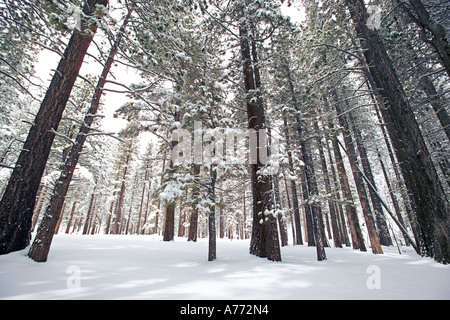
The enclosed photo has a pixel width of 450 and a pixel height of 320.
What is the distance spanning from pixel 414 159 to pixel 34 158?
10.3 meters

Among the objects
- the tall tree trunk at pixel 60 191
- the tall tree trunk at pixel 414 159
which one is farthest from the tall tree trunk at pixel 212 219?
the tall tree trunk at pixel 414 159

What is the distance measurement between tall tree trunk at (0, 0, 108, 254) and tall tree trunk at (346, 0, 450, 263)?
8093mm

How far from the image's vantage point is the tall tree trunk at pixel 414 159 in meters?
4.59

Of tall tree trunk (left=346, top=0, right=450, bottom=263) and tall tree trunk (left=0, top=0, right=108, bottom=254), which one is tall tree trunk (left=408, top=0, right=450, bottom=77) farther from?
tall tree trunk (left=0, top=0, right=108, bottom=254)

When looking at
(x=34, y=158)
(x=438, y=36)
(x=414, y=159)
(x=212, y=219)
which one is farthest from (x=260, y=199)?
(x=34, y=158)

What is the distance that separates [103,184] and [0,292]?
776 inches

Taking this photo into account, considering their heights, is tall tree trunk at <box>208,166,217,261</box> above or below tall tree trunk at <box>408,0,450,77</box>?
below

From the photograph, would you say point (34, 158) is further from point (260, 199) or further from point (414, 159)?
point (414, 159)

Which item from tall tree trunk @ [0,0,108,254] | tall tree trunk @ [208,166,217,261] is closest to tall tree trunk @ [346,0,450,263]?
tall tree trunk @ [208,166,217,261]

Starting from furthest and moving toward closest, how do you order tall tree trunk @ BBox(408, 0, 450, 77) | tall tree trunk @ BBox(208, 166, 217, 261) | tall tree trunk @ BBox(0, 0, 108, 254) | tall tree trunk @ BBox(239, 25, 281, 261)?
tall tree trunk @ BBox(239, 25, 281, 261) < tall tree trunk @ BBox(208, 166, 217, 261) < tall tree trunk @ BBox(0, 0, 108, 254) < tall tree trunk @ BBox(408, 0, 450, 77)

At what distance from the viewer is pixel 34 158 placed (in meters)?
4.91

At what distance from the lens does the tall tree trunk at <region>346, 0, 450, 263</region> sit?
15.1 ft

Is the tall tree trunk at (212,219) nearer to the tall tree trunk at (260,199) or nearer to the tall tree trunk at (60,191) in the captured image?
the tall tree trunk at (260,199)
